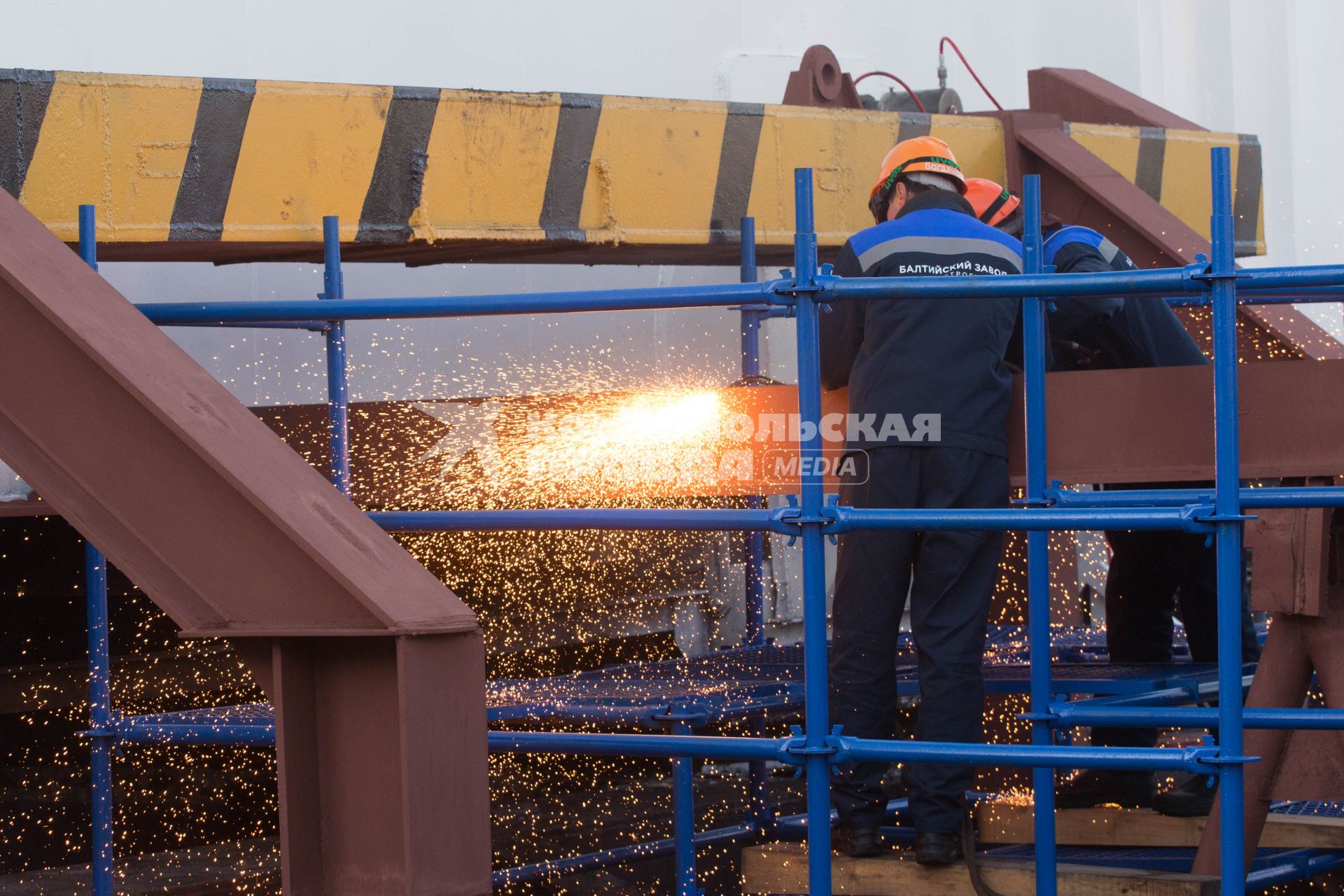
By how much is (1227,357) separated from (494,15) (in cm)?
293

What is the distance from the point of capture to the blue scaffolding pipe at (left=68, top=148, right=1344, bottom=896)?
8.82 feet

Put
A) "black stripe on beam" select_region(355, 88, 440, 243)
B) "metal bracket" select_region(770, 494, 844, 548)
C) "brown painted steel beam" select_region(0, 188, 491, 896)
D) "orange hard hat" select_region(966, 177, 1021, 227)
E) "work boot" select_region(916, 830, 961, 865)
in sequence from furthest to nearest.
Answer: "orange hard hat" select_region(966, 177, 1021, 227) → "black stripe on beam" select_region(355, 88, 440, 243) → "work boot" select_region(916, 830, 961, 865) → "metal bracket" select_region(770, 494, 844, 548) → "brown painted steel beam" select_region(0, 188, 491, 896)

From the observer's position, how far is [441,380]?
4.85 metres

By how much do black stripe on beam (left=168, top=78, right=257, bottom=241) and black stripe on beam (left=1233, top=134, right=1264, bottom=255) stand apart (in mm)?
3087

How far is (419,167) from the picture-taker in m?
3.83

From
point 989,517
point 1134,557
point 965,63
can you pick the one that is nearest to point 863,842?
point 989,517

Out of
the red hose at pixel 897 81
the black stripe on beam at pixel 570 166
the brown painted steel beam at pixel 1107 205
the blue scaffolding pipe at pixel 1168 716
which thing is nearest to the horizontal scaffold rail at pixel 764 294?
the black stripe on beam at pixel 570 166

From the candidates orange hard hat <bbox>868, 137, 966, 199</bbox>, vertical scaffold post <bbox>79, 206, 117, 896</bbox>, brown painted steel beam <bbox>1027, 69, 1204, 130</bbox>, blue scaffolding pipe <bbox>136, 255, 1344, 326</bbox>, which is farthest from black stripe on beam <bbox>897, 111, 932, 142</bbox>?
vertical scaffold post <bbox>79, 206, 117, 896</bbox>

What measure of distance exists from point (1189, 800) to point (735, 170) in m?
1.90

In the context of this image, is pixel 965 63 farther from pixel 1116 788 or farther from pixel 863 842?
pixel 863 842

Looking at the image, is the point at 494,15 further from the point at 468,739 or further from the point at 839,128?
the point at 468,739

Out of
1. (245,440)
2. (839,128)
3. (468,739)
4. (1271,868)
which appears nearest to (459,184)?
(839,128)

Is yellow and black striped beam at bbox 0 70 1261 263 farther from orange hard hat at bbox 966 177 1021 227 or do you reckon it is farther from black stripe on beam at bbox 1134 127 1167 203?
black stripe on beam at bbox 1134 127 1167 203

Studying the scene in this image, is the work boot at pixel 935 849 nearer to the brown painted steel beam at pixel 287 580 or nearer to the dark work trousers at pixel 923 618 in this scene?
the dark work trousers at pixel 923 618
